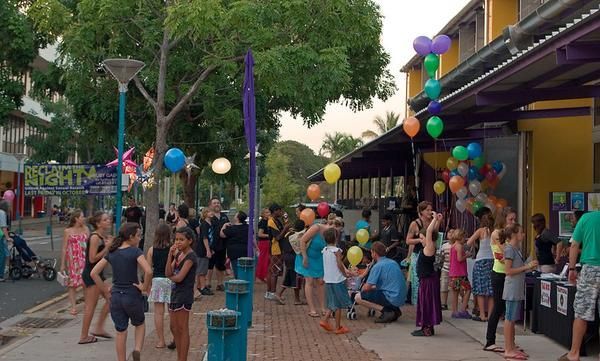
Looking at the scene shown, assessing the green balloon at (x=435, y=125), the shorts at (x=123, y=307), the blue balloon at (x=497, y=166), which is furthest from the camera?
the blue balloon at (x=497, y=166)

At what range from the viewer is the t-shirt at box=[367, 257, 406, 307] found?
40.1ft

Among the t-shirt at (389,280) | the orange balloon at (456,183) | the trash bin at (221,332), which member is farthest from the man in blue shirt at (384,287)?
the trash bin at (221,332)

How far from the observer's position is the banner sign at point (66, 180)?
19656 millimetres

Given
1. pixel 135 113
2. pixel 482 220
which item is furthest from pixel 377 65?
pixel 482 220

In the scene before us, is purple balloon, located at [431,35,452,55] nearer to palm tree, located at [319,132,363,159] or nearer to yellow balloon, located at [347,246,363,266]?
Answer: yellow balloon, located at [347,246,363,266]

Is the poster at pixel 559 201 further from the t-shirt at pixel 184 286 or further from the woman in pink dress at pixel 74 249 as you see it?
the t-shirt at pixel 184 286

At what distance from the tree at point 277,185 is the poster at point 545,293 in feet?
153

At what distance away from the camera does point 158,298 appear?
360 inches

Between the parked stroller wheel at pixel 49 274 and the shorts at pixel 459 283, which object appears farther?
the parked stroller wheel at pixel 49 274

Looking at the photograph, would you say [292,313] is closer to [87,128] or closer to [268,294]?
[268,294]

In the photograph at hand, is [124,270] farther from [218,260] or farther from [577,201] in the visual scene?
[577,201]

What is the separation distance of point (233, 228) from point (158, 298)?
5.83 metres

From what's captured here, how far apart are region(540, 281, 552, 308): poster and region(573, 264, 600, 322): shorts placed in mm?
1573

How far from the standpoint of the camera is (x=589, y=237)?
28.6 feet
